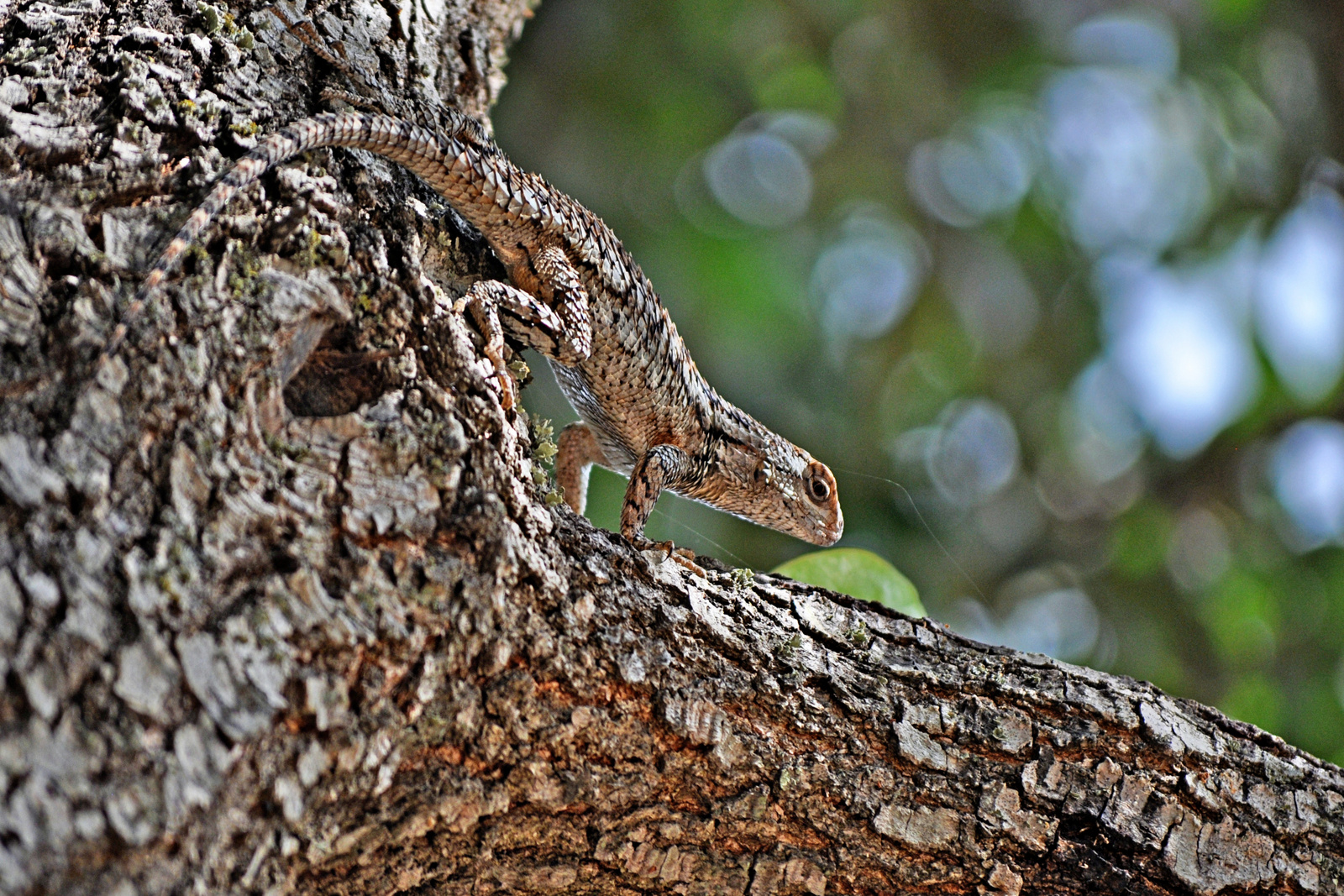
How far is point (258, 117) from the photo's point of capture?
2.26 metres

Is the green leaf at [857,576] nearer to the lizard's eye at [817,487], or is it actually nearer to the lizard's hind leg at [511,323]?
the lizard's eye at [817,487]

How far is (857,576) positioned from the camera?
3.46m

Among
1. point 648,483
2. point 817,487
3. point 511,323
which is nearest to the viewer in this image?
point 511,323

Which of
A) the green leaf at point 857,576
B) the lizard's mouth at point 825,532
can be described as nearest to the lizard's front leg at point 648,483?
the green leaf at point 857,576

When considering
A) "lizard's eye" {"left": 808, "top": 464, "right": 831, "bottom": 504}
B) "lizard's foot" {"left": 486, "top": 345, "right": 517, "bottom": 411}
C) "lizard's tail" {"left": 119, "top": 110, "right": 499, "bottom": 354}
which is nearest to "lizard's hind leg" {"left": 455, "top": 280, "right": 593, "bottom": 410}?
"lizard's foot" {"left": 486, "top": 345, "right": 517, "bottom": 411}

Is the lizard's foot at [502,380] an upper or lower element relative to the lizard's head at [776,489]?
lower

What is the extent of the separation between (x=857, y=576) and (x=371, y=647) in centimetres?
203

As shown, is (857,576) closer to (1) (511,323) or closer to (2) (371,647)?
(1) (511,323)

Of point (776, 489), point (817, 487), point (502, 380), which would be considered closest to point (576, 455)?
point (776, 489)

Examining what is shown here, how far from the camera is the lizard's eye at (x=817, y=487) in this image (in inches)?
171

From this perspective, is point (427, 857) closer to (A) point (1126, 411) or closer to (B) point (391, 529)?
(B) point (391, 529)

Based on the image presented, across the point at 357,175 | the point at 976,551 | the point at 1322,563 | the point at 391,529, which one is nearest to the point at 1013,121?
the point at 976,551

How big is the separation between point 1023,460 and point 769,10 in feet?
12.1

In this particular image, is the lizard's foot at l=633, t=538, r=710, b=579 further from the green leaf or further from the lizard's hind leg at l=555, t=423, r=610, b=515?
the lizard's hind leg at l=555, t=423, r=610, b=515
